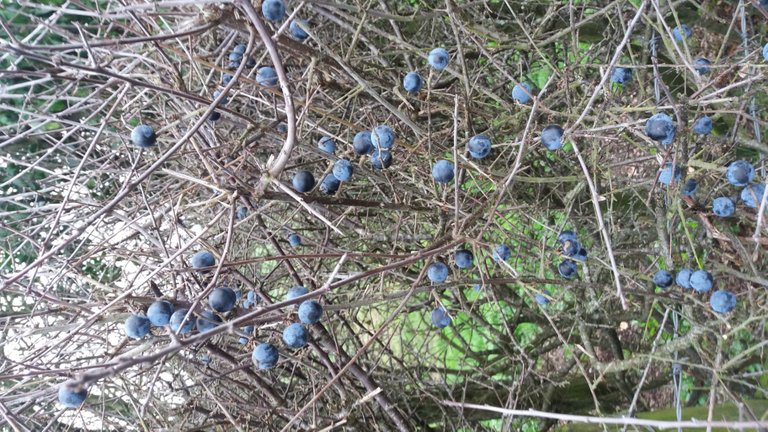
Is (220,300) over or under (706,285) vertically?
over

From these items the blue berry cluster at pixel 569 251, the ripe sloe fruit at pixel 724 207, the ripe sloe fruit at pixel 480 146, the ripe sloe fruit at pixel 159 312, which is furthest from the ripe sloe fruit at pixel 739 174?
the ripe sloe fruit at pixel 159 312

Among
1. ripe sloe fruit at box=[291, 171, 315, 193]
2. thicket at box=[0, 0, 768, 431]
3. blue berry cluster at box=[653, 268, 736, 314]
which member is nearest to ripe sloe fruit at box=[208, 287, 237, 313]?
thicket at box=[0, 0, 768, 431]

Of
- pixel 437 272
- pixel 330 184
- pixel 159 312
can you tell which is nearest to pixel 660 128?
pixel 437 272

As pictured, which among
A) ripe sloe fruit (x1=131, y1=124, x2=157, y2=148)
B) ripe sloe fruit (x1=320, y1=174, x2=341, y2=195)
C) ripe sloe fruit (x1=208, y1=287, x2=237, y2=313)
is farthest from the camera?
ripe sloe fruit (x1=320, y1=174, x2=341, y2=195)

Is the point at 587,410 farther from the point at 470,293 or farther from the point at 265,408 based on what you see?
the point at 265,408

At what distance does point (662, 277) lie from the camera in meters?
1.79

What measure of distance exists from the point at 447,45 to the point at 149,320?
65.3 inches

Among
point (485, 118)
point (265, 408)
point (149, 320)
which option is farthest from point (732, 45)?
point (149, 320)

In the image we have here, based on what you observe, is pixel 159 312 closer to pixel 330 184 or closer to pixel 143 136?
pixel 143 136

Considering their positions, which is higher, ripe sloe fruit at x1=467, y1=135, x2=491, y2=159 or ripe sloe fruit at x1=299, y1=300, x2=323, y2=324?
ripe sloe fruit at x1=467, y1=135, x2=491, y2=159

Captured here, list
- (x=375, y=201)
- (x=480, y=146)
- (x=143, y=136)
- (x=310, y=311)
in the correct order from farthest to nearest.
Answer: (x=375, y=201)
(x=480, y=146)
(x=143, y=136)
(x=310, y=311)

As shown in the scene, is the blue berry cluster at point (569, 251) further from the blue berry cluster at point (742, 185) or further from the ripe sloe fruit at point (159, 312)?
the ripe sloe fruit at point (159, 312)

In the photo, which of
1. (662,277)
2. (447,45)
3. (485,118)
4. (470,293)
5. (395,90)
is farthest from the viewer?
(470,293)

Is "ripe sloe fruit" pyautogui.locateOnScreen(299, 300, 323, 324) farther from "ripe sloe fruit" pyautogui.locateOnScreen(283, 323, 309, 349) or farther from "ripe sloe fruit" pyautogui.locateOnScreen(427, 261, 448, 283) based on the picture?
"ripe sloe fruit" pyautogui.locateOnScreen(427, 261, 448, 283)
